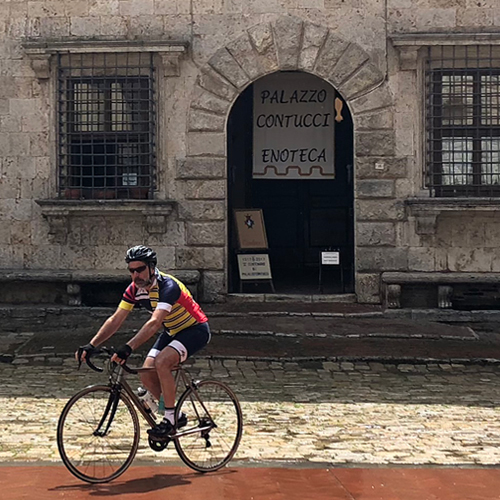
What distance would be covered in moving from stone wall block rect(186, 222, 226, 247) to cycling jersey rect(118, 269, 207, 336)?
21.1 ft

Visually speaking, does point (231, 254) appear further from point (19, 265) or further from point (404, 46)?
point (404, 46)

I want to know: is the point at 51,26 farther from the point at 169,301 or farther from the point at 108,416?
the point at 108,416

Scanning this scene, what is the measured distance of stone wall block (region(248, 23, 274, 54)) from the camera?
13047mm

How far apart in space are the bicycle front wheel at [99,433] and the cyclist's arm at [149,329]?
0.37 m

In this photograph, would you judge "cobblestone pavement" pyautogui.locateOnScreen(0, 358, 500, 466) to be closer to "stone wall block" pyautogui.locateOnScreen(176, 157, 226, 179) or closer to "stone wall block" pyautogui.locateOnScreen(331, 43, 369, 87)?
"stone wall block" pyautogui.locateOnScreen(176, 157, 226, 179)

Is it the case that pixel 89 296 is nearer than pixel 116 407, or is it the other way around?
pixel 116 407

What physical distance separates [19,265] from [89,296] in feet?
4.04

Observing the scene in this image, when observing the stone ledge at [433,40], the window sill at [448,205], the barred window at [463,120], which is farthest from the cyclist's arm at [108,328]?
the stone ledge at [433,40]

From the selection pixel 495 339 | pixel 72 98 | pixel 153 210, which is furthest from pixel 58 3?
pixel 495 339

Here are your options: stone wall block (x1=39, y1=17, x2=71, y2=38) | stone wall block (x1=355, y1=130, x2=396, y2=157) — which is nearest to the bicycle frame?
stone wall block (x1=355, y1=130, x2=396, y2=157)

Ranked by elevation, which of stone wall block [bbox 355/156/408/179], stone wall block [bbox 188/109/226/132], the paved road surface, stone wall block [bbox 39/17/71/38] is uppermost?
stone wall block [bbox 39/17/71/38]

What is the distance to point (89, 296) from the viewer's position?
13258 millimetres

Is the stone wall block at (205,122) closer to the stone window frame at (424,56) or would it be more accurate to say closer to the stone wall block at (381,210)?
the stone wall block at (381,210)

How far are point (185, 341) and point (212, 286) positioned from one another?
6.67m
